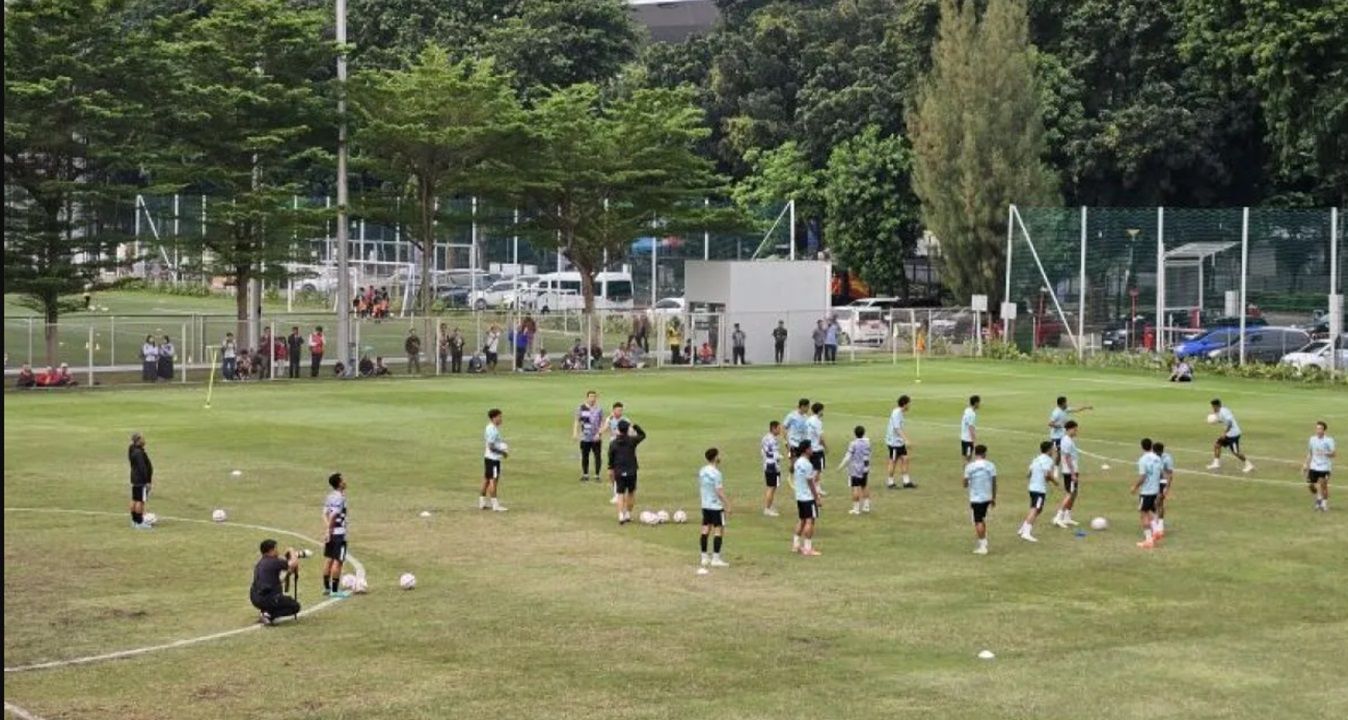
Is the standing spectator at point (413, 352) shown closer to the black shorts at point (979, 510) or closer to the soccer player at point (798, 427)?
the soccer player at point (798, 427)

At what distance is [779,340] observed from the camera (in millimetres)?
71875

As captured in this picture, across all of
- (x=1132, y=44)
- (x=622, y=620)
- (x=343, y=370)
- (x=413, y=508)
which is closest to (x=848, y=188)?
(x=1132, y=44)

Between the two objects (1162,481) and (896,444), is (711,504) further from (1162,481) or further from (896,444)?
(896,444)

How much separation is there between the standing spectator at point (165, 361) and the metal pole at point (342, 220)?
5.76 metres

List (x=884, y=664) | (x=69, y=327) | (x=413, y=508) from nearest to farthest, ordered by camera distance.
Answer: (x=884, y=664) < (x=413, y=508) < (x=69, y=327)

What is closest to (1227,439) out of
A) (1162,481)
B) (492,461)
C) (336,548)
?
(1162,481)

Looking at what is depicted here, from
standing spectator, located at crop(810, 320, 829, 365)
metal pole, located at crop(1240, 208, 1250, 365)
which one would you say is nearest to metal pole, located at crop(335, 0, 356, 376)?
standing spectator, located at crop(810, 320, 829, 365)

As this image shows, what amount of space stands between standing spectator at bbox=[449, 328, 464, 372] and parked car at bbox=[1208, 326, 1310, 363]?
26.7 metres

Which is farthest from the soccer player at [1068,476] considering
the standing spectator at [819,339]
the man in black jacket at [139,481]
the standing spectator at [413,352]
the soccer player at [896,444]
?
the standing spectator at [819,339]

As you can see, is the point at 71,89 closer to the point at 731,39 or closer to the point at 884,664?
the point at 884,664

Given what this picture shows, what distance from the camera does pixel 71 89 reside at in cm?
6106

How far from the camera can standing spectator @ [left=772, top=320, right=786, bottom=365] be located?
235 feet

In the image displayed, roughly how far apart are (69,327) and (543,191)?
18.7m

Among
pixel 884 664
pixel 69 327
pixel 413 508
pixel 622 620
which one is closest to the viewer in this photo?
pixel 884 664
